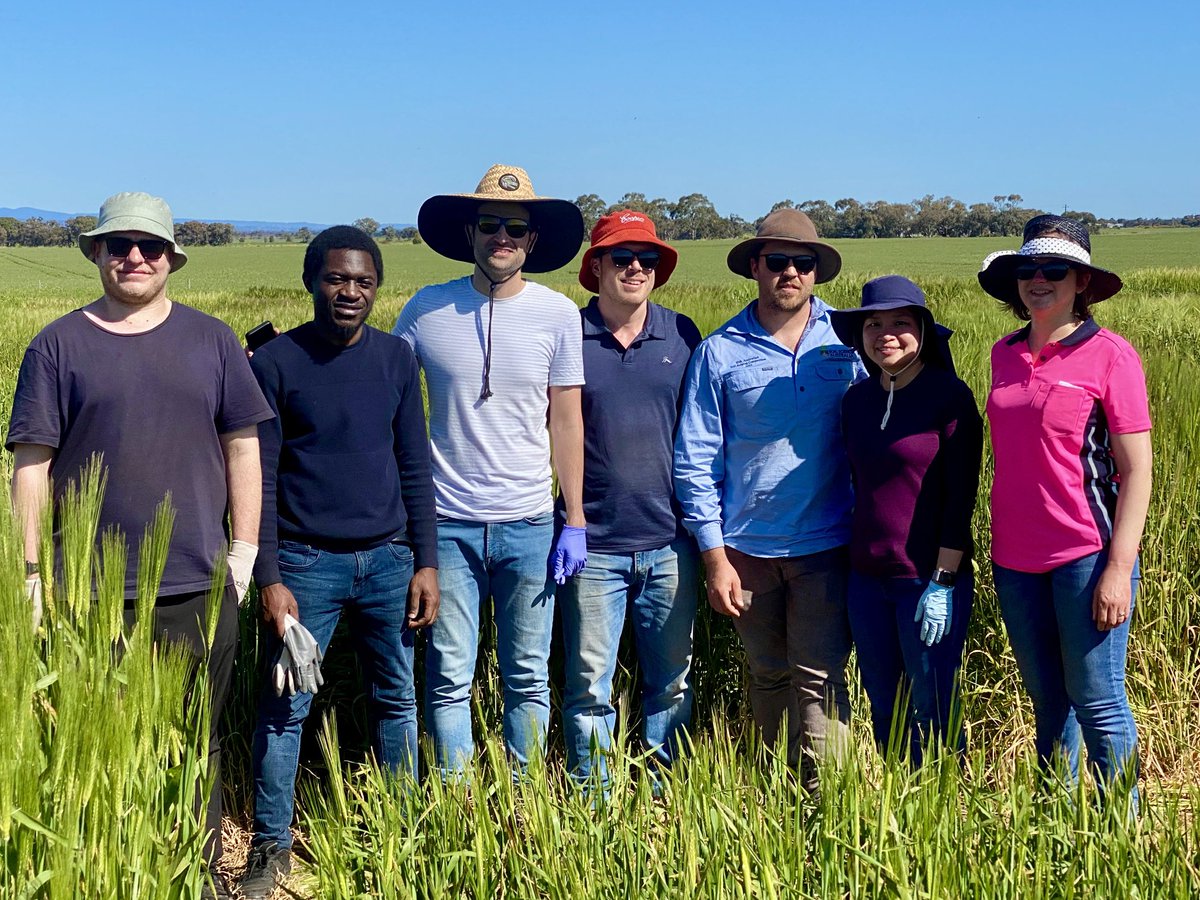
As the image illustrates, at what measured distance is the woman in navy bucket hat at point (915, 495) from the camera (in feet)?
10.1

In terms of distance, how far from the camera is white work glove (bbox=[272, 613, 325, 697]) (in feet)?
9.76

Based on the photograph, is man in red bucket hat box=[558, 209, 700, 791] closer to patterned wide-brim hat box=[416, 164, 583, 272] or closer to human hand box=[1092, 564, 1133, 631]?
patterned wide-brim hat box=[416, 164, 583, 272]

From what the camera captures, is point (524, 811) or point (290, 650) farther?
point (290, 650)

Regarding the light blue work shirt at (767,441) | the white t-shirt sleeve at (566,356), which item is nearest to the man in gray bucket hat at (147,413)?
the white t-shirt sleeve at (566,356)

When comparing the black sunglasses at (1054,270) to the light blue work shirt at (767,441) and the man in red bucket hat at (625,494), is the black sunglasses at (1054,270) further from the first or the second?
the man in red bucket hat at (625,494)

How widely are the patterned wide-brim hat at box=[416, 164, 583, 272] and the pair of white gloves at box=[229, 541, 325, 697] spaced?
46.2 inches

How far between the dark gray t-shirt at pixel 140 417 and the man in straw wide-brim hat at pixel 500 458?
0.72 metres

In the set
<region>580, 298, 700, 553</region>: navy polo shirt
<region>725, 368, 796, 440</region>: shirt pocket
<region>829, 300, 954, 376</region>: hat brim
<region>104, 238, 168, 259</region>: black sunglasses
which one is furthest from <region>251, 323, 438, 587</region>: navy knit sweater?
<region>829, 300, 954, 376</region>: hat brim

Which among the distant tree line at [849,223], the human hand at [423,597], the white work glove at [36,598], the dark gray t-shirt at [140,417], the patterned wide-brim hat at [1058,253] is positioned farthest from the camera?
the distant tree line at [849,223]

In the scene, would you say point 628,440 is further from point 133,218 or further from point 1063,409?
point 133,218

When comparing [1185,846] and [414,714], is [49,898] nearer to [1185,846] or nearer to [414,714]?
[414,714]

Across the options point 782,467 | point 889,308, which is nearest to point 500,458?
point 782,467

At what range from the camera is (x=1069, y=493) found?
289 centimetres

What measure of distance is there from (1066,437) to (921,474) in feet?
1.37
